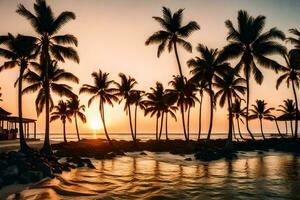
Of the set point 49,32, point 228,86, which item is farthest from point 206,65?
point 49,32

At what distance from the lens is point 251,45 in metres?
35.2

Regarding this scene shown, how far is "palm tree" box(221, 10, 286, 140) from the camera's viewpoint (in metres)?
33.4

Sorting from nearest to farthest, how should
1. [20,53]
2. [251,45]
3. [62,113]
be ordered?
1. [20,53]
2. [251,45]
3. [62,113]

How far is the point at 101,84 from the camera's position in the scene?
47.3 m

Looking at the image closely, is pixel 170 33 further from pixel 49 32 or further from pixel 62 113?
pixel 62 113

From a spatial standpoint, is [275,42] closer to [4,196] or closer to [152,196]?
[152,196]

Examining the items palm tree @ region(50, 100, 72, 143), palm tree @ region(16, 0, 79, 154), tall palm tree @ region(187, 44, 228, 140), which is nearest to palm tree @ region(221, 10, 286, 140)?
tall palm tree @ region(187, 44, 228, 140)

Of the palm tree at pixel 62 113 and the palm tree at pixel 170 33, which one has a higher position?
the palm tree at pixel 170 33

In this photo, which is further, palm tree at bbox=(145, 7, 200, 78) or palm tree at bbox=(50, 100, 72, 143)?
palm tree at bbox=(50, 100, 72, 143)

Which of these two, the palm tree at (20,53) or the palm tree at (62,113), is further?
the palm tree at (62,113)

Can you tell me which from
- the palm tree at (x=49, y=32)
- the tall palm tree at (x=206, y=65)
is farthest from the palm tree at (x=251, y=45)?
the palm tree at (x=49, y=32)

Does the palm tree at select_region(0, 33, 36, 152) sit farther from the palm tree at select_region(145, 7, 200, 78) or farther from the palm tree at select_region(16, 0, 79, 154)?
the palm tree at select_region(145, 7, 200, 78)

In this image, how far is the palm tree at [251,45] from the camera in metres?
33.4

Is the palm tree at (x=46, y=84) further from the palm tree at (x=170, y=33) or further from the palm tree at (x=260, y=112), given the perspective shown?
the palm tree at (x=260, y=112)
